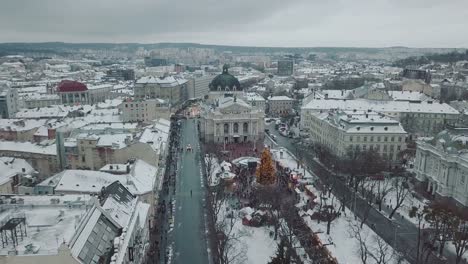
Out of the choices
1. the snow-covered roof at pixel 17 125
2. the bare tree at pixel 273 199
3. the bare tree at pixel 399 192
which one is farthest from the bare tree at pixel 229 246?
the snow-covered roof at pixel 17 125

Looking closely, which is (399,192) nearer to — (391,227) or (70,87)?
(391,227)

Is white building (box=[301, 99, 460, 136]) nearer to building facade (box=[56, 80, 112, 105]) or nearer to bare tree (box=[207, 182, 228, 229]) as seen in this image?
bare tree (box=[207, 182, 228, 229])

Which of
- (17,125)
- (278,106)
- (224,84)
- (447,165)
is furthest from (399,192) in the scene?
(278,106)

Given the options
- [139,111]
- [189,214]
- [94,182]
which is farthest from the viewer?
[139,111]

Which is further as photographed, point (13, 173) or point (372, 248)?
point (13, 173)

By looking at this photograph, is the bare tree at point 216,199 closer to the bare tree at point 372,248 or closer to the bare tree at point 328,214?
the bare tree at point 328,214

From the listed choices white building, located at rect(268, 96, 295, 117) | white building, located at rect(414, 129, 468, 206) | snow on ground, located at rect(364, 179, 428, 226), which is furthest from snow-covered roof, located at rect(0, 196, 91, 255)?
white building, located at rect(268, 96, 295, 117)

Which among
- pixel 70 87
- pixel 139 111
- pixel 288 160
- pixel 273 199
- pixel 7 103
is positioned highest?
pixel 70 87
